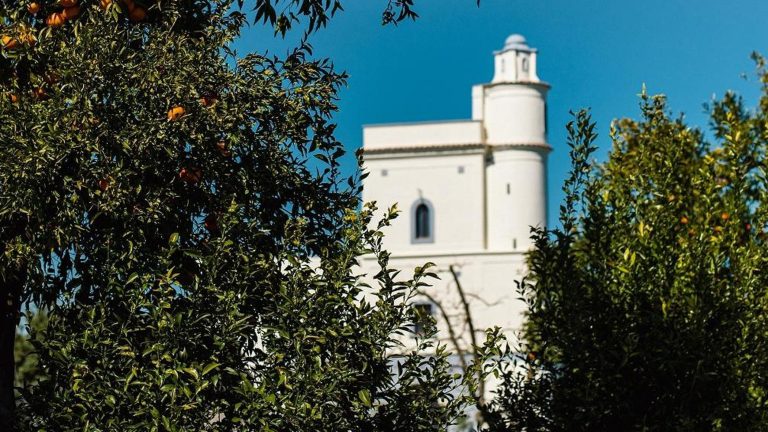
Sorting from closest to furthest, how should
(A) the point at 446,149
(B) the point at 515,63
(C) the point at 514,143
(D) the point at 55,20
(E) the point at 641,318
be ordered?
(D) the point at 55,20 < (E) the point at 641,318 < (A) the point at 446,149 < (C) the point at 514,143 < (B) the point at 515,63

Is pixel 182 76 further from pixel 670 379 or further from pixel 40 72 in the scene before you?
pixel 670 379

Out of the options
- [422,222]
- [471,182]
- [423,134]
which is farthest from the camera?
[423,134]

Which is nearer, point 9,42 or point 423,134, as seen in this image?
point 9,42

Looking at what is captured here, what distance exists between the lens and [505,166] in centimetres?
5128

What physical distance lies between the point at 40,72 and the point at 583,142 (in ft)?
11.4

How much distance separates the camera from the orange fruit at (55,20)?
6.05 metres

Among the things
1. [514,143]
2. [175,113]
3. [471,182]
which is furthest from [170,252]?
[514,143]

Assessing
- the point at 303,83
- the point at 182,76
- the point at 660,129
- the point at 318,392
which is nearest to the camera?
the point at 318,392

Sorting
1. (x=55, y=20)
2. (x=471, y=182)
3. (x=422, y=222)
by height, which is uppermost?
(x=471, y=182)

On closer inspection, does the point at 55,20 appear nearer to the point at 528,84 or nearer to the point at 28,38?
the point at 28,38

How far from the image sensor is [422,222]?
50781mm

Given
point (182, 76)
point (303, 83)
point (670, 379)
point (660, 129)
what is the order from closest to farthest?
point (182, 76)
point (303, 83)
point (670, 379)
point (660, 129)

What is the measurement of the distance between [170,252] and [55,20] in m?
1.58

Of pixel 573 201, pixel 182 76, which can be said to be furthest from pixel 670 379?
pixel 182 76
